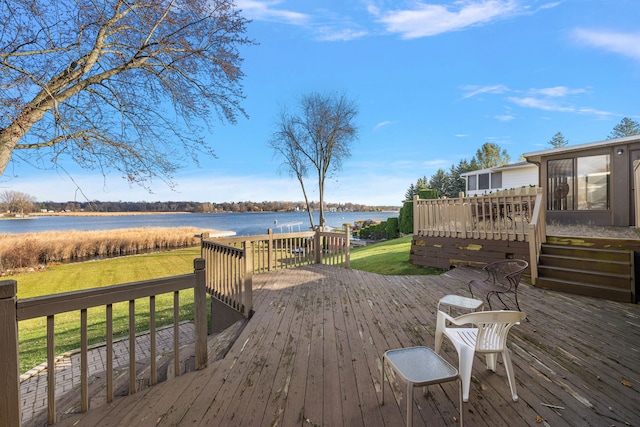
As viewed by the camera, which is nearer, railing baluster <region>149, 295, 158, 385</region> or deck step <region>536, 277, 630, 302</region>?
railing baluster <region>149, 295, 158, 385</region>

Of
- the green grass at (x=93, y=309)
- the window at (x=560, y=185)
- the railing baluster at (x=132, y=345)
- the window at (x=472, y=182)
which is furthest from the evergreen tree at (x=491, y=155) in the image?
the railing baluster at (x=132, y=345)

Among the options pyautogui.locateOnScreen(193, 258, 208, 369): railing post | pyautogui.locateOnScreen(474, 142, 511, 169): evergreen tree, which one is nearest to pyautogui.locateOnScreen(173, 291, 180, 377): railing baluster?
pyautogui.locateOnScreen(193, 258, 208, 369): railing post

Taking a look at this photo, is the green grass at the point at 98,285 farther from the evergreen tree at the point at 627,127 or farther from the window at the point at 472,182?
the evergreen tree at the point at 627,127

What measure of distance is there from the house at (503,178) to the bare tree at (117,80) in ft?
52.3

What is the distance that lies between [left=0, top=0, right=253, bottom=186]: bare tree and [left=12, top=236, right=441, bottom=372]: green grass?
363cm

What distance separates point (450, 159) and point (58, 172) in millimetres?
39666

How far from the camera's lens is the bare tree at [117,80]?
2.84 metres

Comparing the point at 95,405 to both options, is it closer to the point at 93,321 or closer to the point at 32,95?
the point at 32,95

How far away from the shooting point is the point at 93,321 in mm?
6387

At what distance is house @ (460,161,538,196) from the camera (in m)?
15.8

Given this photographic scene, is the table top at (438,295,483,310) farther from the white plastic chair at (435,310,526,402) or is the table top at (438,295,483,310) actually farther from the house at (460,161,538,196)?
the house at (460,161,538,196)

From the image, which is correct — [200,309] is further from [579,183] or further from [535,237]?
[579,183]

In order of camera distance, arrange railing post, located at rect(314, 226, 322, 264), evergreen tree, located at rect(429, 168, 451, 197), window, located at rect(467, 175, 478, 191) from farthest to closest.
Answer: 1. evergreen tree, located at rect(429, 168, 451, 197)
2. window, located at rect(467, 175, 478, 191)
3. railing post, located at rect(314, 226, 322, 264)

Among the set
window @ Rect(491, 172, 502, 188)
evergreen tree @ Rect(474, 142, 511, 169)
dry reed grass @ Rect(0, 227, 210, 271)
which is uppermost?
evergreen tree @ Rect(474, 142, 511, 169)
